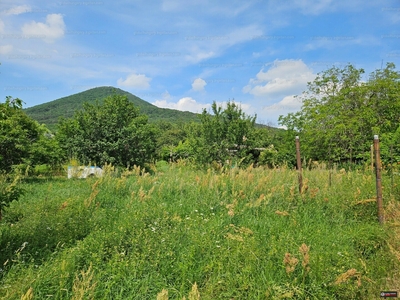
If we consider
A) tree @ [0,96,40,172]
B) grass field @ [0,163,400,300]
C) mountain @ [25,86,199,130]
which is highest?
mountain @ [25,86,199,130]

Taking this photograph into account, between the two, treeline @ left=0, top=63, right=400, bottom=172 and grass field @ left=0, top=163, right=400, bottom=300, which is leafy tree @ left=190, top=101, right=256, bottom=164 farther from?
grass field @ left=0, top=163, right=400, bottom=300

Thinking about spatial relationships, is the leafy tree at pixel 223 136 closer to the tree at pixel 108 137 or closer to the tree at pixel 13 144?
the tree at pixel 108 137

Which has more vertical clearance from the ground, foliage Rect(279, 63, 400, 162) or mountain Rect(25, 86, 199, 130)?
mountain Rect(25, 86, 199, 130)

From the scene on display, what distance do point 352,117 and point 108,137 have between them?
45.9 ft

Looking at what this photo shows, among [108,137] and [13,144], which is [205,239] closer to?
[13,144]

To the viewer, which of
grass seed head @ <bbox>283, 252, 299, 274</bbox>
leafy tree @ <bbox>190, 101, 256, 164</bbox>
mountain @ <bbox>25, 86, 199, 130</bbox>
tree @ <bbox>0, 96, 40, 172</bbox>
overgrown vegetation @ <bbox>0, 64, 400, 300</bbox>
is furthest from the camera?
mountain @ <bbox>25, 86, 199, 130</bbox>

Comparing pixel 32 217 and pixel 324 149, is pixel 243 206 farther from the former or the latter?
pixel 324 149

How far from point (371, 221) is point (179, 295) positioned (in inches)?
139

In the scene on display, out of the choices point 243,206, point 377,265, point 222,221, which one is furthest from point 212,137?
point 377,265

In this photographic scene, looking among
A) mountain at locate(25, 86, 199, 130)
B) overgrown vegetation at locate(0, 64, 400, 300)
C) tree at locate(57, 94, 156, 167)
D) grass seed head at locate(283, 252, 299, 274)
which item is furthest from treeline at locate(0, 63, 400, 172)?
mountain at locate(25, 86, 199, 130)

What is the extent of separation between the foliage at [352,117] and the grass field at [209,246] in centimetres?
935

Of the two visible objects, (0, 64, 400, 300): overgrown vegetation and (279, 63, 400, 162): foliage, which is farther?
(279, 63, 400, 162): foliage

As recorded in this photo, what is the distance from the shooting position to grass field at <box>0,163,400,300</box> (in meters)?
Answer: 2.71

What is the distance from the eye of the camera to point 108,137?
619 inches
